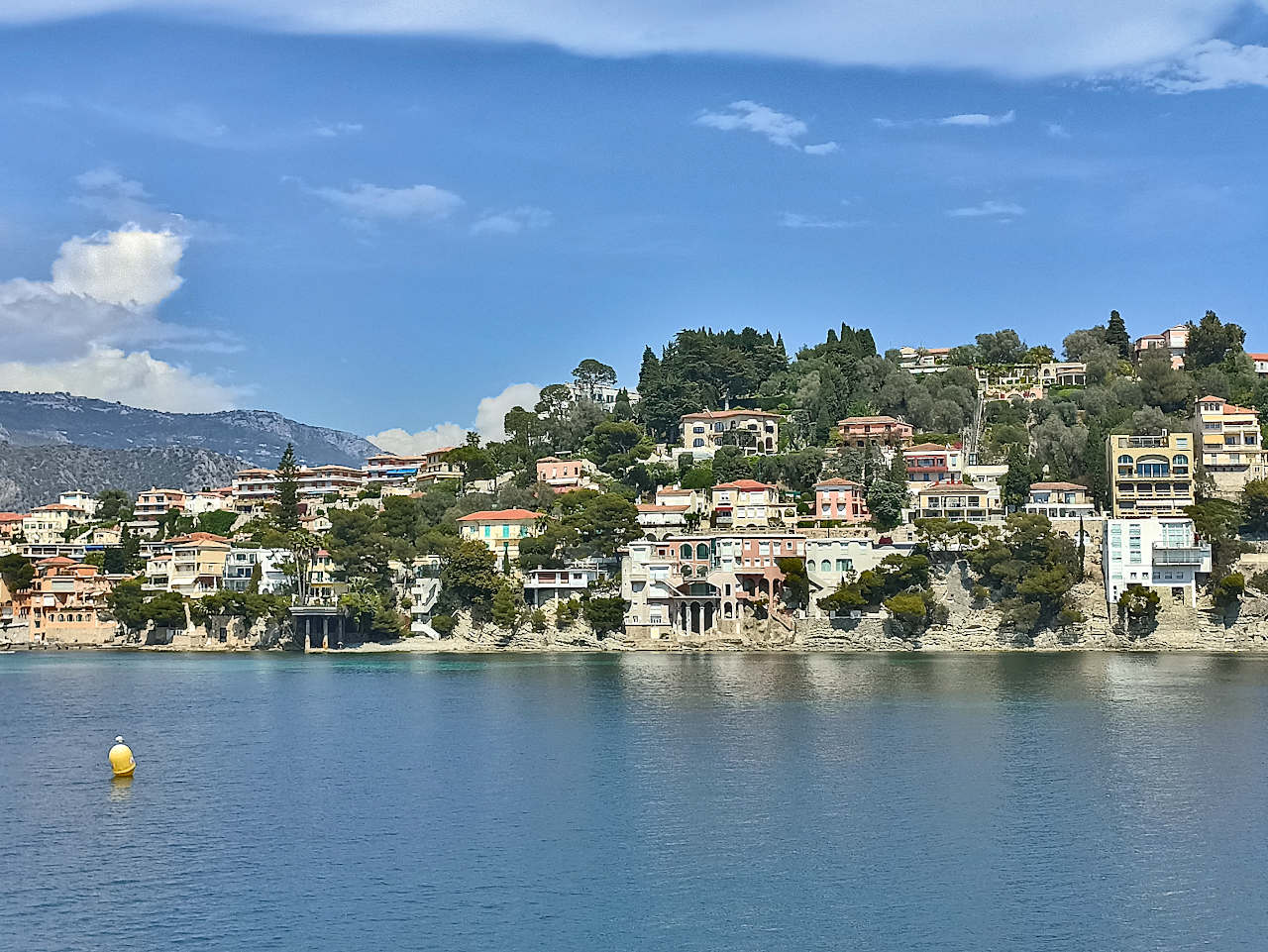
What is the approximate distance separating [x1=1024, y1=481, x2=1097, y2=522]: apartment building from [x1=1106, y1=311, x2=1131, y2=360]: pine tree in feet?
94.0

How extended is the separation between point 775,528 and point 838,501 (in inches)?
172

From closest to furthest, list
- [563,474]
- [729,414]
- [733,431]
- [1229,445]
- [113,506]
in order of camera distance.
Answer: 1. [1229,445]
2. [563,474]
3. [733,431]
4. [729,414]
5. [113,506]

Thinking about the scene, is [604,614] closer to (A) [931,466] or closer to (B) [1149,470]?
(A) [931,466]

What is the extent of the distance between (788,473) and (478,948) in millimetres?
62611

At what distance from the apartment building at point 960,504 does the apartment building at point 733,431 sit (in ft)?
48.1

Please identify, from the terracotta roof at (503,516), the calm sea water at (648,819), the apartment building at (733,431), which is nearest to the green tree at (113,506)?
the terracotta roof at (503,516)

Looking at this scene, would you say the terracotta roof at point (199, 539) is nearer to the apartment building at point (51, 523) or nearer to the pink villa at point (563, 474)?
the apartment building at point (51, 523)

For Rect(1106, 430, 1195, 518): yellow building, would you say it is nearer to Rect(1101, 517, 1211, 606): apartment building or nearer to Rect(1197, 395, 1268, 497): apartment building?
Rect(1197, 395, 1268, 497): apartment building

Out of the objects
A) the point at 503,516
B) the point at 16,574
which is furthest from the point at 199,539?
the point at 503,516

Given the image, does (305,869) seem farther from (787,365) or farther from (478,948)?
(787,365)

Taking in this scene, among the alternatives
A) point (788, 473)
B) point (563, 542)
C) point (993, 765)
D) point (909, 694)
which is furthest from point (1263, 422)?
point (993, 765)

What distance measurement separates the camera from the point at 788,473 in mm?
83375

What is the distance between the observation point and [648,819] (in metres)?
29.9

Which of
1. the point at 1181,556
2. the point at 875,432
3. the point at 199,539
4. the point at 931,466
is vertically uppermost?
the point at 875,432
